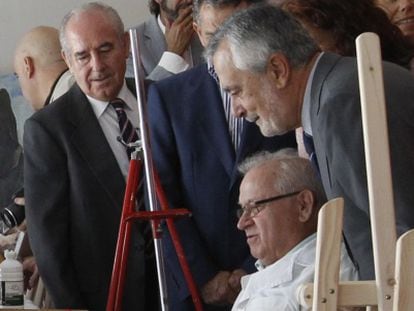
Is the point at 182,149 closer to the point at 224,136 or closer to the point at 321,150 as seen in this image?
the point at 224,136

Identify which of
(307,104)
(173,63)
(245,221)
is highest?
(173,63)

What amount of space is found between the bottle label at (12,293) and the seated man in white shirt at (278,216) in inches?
29.2

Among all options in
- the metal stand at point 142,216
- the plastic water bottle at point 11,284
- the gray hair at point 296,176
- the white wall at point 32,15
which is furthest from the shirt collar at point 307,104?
the white wall at point 32,15

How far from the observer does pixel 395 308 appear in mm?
1965

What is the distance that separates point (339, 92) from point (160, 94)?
121 centimetres

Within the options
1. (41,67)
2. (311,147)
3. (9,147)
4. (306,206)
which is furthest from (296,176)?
(9,147)

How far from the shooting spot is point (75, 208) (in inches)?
151

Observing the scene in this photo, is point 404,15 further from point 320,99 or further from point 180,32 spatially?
point 320,99

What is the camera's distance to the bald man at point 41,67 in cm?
447

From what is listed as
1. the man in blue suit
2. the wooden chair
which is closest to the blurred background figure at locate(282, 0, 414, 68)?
the man in blue suit

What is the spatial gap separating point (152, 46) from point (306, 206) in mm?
1426

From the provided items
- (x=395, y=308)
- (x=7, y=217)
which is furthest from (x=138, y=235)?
(x=395, y=308)

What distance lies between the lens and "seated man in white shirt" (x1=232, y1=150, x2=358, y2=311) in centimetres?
300

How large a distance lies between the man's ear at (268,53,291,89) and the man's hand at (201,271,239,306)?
0.98 metres
